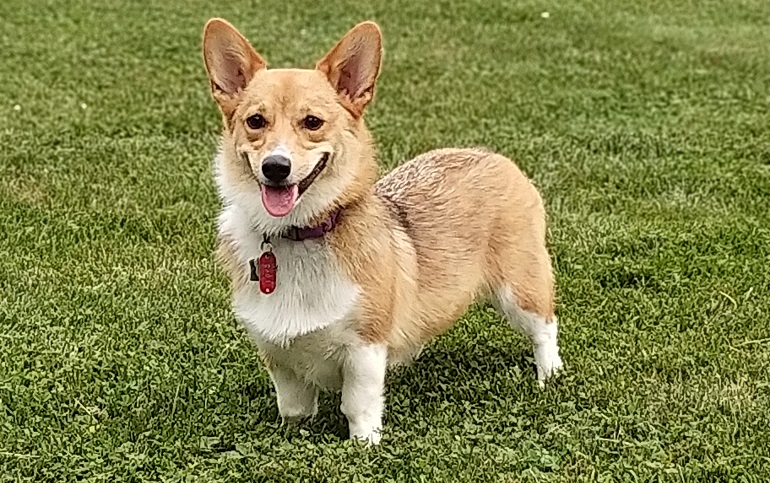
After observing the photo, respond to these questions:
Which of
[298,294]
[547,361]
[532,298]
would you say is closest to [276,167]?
[298,294]

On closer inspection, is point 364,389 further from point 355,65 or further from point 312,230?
point 355,65

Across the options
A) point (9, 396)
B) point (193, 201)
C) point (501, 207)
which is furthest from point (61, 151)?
point (501, 207)

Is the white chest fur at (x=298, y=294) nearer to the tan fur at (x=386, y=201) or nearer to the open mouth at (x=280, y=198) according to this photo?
the tan fur at (x=386, y=201)

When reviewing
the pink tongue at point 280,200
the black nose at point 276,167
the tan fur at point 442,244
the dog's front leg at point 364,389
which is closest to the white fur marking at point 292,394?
the dog's front leg at point 364,389

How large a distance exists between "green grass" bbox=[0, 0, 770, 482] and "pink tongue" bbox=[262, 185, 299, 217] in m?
0.89

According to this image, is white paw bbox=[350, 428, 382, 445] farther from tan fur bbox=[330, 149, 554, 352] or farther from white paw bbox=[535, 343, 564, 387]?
white paw bbox=[535, 343, 564, 387]

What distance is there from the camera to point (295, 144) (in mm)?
3703

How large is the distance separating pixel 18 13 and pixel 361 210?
786 centimetres

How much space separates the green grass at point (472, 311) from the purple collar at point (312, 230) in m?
0.75

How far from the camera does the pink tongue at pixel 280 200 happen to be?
3.71m

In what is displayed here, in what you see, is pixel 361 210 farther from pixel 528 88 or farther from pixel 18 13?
pixel 18 13

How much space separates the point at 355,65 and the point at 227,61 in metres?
0.43

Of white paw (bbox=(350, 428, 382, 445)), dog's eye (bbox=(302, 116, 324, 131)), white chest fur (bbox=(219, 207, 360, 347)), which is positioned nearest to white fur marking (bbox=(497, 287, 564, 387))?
white paw (bbox=(350, 428, 382, 445))

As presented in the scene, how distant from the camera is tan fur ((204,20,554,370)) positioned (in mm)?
3826
